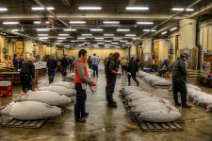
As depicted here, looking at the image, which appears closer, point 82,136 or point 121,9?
point 82,136

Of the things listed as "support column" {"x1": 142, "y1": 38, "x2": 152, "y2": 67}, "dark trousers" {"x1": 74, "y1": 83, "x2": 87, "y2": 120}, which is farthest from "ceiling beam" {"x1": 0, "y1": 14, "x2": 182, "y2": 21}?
"dark trousers" {"x1": 74, "y1": 83, "x2": 87, "y2": 120}

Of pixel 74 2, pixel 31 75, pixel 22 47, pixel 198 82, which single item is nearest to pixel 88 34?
pixel 22 47

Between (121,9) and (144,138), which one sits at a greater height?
(121,9)

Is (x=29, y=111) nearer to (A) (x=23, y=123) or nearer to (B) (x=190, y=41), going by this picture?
(A) (x=23, y=123)

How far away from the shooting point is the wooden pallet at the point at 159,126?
5090 mm

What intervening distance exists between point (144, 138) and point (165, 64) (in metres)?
17.2

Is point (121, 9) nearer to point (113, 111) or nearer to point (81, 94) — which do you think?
point (113, 111)

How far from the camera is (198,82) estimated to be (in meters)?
14.5

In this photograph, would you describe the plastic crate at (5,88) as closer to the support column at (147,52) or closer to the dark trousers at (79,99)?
the dark trousers at (79,99)

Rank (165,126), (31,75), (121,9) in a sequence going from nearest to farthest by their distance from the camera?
(165,126) → (31,75) → (121,9)

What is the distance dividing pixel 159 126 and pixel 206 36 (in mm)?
13366

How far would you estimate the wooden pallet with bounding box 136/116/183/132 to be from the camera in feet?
16.7

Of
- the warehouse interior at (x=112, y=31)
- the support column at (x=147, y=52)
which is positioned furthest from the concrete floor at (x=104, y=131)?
the support column at (x=147, y=52)

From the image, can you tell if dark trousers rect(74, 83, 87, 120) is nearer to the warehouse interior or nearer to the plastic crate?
the warehouse interior
